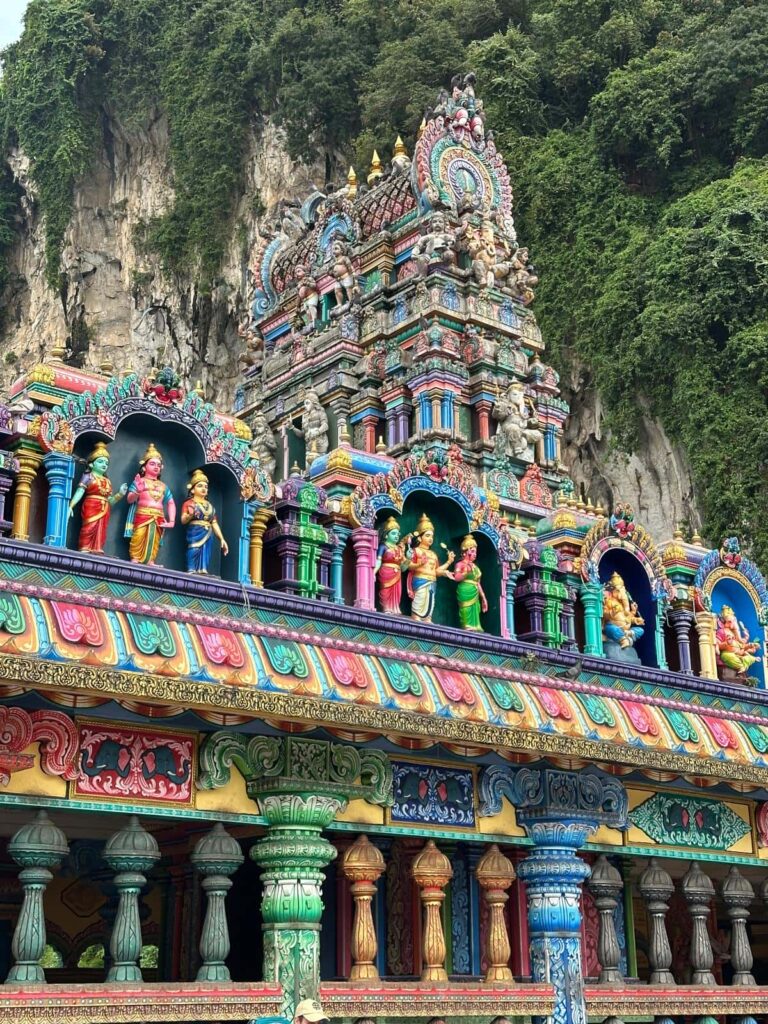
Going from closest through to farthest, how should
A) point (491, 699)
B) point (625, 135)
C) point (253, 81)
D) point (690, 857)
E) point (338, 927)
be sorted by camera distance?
1. point (491, 699)
2. point (338, 927)
3. point (690, 857)
4. point (625, 135)
5. point (253, 81)

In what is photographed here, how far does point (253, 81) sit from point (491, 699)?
36821 mm

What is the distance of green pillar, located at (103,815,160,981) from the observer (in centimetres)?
969

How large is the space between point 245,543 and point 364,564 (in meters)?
1.29

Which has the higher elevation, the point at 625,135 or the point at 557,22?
the point at 557,22

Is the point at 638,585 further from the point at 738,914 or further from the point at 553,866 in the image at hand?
the point at 553,866

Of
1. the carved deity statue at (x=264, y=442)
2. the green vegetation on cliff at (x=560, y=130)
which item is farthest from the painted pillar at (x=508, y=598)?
the green vegetation on cliff at (x=560, y=130)

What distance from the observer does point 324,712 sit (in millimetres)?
9969

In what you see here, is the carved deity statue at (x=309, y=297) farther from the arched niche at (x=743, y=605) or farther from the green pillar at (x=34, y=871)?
the green pillar at (x=34, y=871)

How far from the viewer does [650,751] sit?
39.8ft

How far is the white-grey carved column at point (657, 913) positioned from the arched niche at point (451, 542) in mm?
3017

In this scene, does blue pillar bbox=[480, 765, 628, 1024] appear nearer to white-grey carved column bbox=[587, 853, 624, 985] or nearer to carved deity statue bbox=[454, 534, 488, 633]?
white-grey carved column bbox=[587, 853, 624, 985]

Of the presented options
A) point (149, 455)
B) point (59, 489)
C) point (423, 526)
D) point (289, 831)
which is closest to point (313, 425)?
point (423, 526)

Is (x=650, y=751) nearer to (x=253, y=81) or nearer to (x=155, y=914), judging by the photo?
(x=155, y=914)

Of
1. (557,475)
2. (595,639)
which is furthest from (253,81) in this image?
(595,639)
